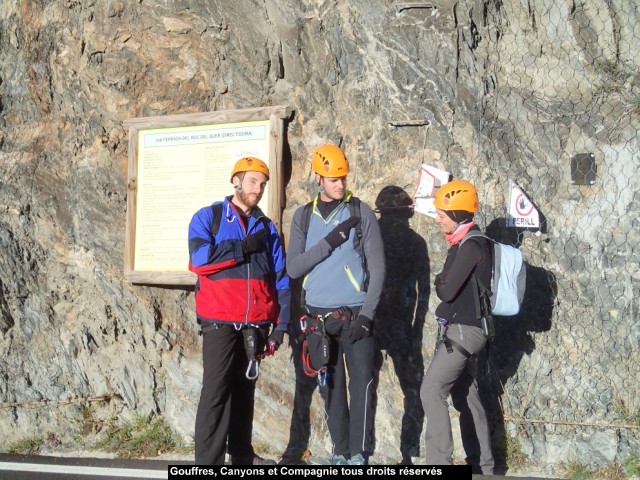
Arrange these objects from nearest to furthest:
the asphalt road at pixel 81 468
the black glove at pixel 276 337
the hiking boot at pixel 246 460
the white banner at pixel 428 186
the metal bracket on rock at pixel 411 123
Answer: the black glove at pixel 276 337
the hiking boot at pixel 246 460
the asphalt road at pixel 81 468
the white banner at pixel 428 186
the metal bracket on rock at pixel 411 123

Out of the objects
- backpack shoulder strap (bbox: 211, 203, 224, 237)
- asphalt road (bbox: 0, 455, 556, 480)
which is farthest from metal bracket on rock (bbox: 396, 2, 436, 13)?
asphalt road (bbox: 0, 455, 556, 480)

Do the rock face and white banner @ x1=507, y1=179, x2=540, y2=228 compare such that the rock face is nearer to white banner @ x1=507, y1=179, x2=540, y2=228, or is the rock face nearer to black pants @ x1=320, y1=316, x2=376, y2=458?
white banner @ x1=507, y1=179, x2=540, y2=228

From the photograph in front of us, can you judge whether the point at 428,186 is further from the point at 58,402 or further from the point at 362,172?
the point at 58,402

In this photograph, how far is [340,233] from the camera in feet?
20.0

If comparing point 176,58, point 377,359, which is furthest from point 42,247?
point 377,359

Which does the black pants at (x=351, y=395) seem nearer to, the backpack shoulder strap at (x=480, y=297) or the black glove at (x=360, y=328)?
the black glove at (x=360, y=328)

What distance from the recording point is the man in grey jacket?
599cm

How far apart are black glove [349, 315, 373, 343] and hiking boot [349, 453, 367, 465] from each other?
92 cm

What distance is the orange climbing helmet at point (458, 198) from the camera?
5992 millimetres

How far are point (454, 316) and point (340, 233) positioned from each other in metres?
1.15

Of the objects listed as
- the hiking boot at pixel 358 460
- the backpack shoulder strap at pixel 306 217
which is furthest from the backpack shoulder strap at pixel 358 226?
the hiking boot at pixel 358 460
